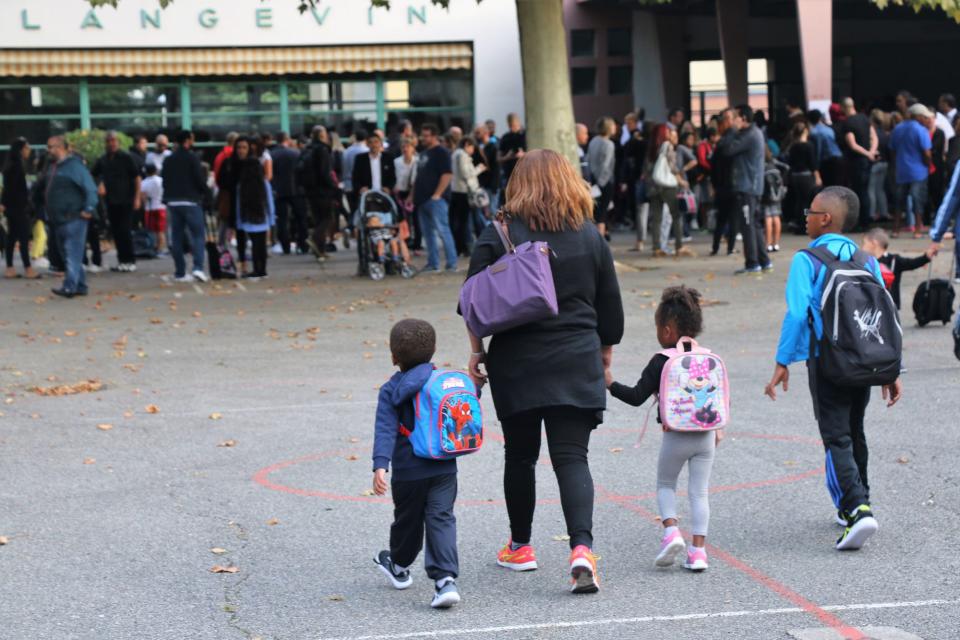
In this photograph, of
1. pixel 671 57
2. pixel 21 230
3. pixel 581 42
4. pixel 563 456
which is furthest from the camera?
pixel 581 42

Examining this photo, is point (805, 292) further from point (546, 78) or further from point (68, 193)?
point (68, 193)

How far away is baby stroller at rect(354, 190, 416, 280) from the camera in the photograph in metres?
18.2

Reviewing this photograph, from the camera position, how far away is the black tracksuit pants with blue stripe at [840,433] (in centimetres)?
628

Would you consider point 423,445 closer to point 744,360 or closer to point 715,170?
point 744,360

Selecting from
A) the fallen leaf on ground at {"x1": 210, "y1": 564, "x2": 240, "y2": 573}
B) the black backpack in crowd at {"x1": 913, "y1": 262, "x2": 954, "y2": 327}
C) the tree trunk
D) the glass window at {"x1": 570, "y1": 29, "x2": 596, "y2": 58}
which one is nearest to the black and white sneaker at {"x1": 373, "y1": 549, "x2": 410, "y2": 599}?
the fallen leaf on ground at {"x1": 210, "y1": 564, "x2": 240, "y2": 573}

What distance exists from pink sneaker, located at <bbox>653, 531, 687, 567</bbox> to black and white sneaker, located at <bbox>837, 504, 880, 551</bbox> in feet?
2.41

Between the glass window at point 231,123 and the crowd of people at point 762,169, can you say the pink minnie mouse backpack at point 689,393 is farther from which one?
the glass window at point 231,123

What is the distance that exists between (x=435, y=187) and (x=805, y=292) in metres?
12.2

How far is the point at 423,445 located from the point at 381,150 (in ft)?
45.0

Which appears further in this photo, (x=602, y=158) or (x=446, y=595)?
(x=602, y=158)

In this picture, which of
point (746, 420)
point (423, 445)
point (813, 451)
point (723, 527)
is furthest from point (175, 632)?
point (746, 420)

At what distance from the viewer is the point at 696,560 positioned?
238 inches

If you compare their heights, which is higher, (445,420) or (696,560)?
(445,420)

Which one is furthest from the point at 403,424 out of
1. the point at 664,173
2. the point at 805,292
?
the point at 664,173
